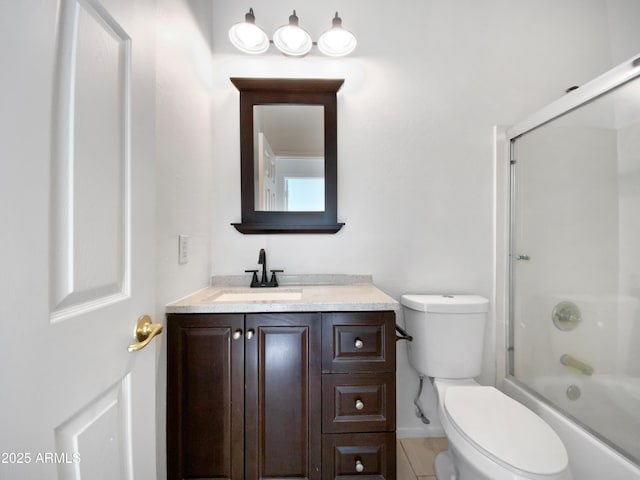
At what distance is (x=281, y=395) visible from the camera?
1039 millimetres

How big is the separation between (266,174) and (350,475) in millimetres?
1471

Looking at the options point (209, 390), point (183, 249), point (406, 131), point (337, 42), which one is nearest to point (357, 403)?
point (209, 390)

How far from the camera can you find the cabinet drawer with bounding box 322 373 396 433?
3.41ft

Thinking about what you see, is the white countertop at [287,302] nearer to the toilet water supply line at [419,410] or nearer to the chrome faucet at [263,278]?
the chrome faucet at [263,278]

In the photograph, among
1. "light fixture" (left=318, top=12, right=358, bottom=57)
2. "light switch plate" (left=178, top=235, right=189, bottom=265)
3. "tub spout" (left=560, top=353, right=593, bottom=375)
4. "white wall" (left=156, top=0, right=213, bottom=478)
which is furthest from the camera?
"light fixture" (left=318, top=12, right=358, bottom=57)

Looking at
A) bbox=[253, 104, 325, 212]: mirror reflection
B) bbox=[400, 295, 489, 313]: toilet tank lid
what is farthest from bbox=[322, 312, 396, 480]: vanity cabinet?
bbox=[253, 104, 325, 212]: mirror reflection

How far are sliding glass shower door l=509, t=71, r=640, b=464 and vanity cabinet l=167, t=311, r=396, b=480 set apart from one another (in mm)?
966

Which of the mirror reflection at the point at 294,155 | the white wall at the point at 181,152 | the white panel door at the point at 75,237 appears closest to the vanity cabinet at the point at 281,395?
the white wall at the point at 181,152

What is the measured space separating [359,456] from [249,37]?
2.03 m

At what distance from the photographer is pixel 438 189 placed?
1.55 metres

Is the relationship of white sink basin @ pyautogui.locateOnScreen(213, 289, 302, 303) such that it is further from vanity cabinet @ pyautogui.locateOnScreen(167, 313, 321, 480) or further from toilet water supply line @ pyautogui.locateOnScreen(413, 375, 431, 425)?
toilet water supply line @ pyautogui.locateOnScreen(413, 375, 431, 425)

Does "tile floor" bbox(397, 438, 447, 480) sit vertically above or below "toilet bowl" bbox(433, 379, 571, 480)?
below

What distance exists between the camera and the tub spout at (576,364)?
4.11 ft

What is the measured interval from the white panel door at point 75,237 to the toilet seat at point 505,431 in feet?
3.46
